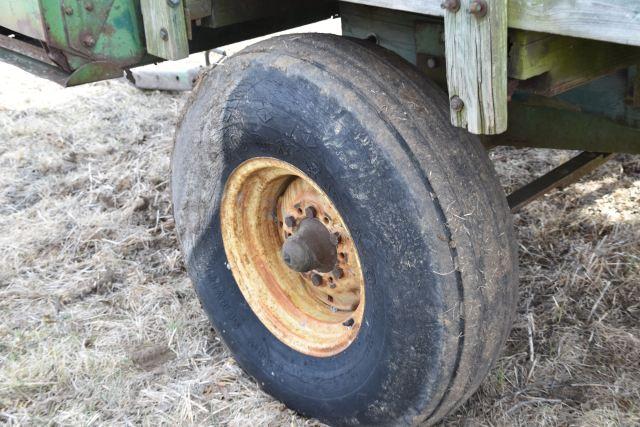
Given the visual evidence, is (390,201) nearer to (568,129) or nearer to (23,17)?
(568,129)

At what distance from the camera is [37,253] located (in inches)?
158

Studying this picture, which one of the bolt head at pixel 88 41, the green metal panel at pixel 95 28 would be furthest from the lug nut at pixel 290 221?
the bolt head at pixel 88 41

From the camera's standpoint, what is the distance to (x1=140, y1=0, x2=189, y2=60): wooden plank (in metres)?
2.39

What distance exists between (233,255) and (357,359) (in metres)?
0.60

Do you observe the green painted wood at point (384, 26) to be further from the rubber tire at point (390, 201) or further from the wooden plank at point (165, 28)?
the wooden plank at point (165, 28)

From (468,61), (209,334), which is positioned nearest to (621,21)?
(468,61)

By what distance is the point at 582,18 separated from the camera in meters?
1.57

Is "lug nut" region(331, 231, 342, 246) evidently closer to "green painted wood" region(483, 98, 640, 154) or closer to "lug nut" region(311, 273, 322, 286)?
"lug nut" region(311, 273, 322, 286)

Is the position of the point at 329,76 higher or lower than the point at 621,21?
lower

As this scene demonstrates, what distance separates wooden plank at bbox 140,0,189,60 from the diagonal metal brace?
1.36m

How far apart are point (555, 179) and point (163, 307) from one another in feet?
5.57

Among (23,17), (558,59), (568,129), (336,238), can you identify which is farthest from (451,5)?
(23,17)

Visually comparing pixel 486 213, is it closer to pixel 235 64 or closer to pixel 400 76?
pixel 400 76

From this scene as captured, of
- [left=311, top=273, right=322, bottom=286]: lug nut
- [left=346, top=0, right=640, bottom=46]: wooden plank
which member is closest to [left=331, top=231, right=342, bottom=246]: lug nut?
[left=311, top=273, right=322, bottom=286]: lug nut
